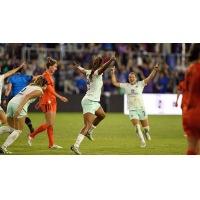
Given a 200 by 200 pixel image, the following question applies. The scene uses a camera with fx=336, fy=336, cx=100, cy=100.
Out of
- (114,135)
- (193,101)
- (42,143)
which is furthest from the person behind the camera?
(114,135)

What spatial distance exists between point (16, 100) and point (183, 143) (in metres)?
4.92

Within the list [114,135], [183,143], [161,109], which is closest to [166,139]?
[183,143]

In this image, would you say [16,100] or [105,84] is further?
[105,84]

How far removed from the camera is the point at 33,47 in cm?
2156

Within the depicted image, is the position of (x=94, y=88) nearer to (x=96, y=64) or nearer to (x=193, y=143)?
(x=96, y=64)

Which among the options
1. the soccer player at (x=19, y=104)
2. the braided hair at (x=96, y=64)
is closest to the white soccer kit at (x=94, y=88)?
the braided hair at (x=96, y=64)

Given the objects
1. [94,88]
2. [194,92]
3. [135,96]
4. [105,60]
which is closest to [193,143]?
[194,92]

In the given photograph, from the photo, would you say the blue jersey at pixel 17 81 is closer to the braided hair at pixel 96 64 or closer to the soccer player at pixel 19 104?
the soccer player at pixel 19 104

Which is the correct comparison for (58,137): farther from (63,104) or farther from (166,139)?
(63,104)

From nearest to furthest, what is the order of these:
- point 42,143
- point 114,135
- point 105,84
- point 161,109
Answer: point 42,143
point 114,135
point 161,109
point 105,84

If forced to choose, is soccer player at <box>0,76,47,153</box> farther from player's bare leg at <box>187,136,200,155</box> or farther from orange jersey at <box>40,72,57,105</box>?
player's bare leg at <box>187,136,200,155</box>

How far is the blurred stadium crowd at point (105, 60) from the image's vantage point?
21234 mm

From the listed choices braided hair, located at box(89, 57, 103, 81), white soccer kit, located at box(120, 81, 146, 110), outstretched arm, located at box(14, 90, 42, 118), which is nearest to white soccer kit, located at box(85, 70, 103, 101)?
braided hair, located at box(89, 57, 103, 81)

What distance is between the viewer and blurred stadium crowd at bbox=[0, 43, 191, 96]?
21.2 metres
